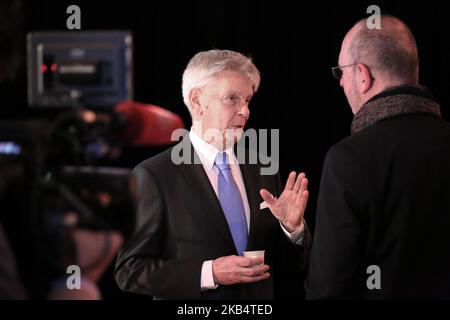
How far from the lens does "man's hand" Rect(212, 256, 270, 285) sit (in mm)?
2020

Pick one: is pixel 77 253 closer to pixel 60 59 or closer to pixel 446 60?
pixel 60 59

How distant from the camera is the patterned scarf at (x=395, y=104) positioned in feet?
5.91

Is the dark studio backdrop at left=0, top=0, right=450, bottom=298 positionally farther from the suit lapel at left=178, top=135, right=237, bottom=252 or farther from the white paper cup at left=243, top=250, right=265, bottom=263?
the white paper cup at left=243, top=250, right=265, bottom=263

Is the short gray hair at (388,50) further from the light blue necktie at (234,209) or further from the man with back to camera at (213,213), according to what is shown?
the light blue necktie at (234,209)

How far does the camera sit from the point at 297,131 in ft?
11.3

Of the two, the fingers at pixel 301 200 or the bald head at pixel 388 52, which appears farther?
the fingers at pixel 301 200

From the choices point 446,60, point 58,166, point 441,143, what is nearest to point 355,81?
point 441,143

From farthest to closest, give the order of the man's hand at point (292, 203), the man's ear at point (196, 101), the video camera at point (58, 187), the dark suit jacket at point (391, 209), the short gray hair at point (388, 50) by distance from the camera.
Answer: the man's ear at point (196, 101), the man's hand at point (292, 203), the short gray hair at point (388, 50), the dark suit jacket at point (391, 209), the video camera at point (58, 187)

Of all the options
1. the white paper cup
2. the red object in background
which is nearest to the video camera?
the red object in background

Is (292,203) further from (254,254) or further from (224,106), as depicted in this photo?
(224,106)

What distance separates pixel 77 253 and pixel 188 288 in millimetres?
867

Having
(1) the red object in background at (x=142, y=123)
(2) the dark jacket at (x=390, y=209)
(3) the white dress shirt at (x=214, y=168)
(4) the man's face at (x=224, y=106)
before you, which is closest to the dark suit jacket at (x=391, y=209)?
(2) the dark jacket at (x=390, y=209)

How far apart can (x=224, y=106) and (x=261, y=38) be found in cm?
119

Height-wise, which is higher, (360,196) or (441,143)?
(441,143)
